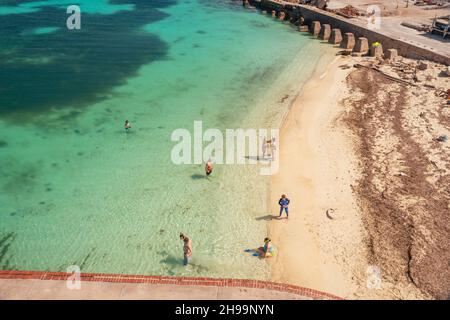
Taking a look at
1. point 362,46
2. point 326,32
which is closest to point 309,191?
point 362,46

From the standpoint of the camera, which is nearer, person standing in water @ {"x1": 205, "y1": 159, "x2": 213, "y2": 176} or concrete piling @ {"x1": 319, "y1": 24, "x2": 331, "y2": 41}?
person standing in water @ {"x1": 205, "y1": 159, "x2": 213, "y2": 176}

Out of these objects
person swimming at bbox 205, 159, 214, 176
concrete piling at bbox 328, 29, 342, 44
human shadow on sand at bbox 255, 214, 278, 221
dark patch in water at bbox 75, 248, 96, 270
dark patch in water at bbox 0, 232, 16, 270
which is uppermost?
concrete piling at bbox 328, 29, 342, 44

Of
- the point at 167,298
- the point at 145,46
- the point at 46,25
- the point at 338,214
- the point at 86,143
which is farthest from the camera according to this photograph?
the point at 46,25

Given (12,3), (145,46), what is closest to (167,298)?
(145,46)

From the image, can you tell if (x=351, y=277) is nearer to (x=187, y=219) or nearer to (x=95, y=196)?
(x=187, y=219)

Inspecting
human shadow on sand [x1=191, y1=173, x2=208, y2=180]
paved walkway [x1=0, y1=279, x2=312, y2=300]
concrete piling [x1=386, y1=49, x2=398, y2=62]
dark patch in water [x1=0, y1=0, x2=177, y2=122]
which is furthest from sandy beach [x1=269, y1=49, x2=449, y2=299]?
dark patch in water [x1=0, y1=0, x2=177, y2=122]

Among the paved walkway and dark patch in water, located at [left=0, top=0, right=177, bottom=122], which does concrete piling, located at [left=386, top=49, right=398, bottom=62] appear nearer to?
dark patch in water, located at [left=0, top=0, right=177, bottom=122]

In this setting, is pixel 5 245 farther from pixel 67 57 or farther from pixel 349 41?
pixel 349 41
